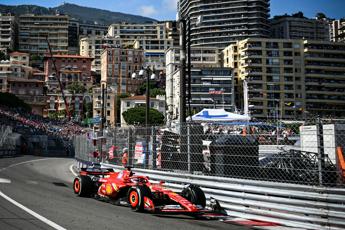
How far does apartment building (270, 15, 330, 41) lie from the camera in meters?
172

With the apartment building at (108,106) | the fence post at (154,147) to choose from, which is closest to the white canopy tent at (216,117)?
the fence post at (154,147)

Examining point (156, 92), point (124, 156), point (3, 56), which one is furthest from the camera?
point (3, 56)

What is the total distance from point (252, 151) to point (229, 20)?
14062 cm

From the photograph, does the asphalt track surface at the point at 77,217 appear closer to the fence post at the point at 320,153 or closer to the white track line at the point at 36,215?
the white track line at the point at 36,215

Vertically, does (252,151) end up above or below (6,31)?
below

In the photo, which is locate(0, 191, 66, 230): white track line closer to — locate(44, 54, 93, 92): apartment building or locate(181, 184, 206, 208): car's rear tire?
locate(181, 184, 206, 208): car's rear tire

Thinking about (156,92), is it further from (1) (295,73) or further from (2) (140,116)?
(1) (295,73)

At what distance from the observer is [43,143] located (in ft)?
170

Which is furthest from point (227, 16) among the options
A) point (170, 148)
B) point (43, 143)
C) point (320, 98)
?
point (170, 148)

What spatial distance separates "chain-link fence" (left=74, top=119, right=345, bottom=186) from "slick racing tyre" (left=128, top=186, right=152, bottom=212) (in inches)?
70.8

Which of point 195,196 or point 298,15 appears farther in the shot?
point 298,15

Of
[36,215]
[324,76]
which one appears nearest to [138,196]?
[36,215]

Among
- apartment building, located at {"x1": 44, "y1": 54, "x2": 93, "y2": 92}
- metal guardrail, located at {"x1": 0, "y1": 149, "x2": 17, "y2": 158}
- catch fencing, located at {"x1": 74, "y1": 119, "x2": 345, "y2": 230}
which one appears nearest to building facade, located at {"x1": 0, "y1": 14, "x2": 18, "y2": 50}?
apartment building, located at {"x1": 44, "y1": 54, "x2": 93, "y2": 92}

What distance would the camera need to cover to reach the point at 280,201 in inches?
338
